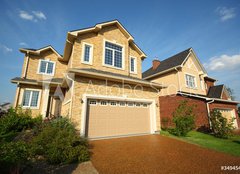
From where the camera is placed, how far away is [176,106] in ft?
47.3

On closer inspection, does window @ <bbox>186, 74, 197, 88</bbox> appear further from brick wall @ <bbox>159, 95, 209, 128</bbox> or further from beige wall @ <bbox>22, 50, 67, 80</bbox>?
beige wall @ <bbox>22, 50, 67, 80</bbox>

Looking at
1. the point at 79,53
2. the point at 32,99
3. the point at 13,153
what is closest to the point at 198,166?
the point at 13,153

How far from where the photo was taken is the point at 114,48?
40.3 ft

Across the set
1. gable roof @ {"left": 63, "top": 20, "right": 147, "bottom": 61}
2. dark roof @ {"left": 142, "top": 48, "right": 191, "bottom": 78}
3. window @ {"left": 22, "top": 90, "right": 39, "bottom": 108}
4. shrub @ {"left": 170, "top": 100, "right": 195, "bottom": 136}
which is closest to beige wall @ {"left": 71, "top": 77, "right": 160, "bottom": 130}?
shrub @ {"left": 170, "top": 100, "right": 195, "bottom": 136}

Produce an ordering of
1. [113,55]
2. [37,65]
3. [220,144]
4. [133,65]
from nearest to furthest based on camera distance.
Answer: [220,144], [113,55], [133,65], [37,65]

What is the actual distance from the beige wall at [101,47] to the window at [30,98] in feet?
21.0

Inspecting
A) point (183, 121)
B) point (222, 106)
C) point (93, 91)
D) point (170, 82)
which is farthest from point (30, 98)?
point (222, 106)

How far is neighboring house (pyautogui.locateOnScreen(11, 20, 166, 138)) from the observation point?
26.3 feet

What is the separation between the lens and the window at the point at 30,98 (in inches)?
488

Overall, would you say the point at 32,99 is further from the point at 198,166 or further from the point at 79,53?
the point at 198,166

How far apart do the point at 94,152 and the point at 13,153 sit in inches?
128

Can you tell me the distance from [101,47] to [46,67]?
7.87 metres

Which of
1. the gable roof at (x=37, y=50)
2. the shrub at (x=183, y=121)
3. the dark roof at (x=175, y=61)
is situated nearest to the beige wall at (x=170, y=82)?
the dark roof at (x=175, y=61)

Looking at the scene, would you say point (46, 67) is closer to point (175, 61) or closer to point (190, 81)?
point (175, 61)
